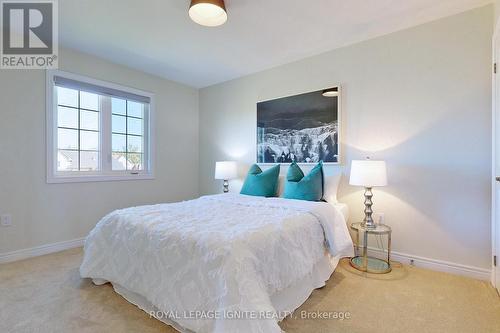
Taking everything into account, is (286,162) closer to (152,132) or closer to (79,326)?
(152,132)

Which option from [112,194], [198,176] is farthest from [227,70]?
[112,194]

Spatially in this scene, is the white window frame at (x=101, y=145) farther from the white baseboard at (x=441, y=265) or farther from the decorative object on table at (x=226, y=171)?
the white baseboard at (x=441, y=265)

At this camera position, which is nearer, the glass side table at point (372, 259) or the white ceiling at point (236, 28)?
the white ceiling at point (236, 28)

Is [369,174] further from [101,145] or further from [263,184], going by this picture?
[101,145]

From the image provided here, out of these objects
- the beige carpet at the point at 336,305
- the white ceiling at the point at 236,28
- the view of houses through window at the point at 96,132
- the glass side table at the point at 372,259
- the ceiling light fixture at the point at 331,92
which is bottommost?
the beige carpet at the point at 336,305

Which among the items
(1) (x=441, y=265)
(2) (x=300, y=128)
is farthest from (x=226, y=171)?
(1) (x=441, y=265)

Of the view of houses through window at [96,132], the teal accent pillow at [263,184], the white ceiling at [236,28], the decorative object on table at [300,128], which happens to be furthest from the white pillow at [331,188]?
the view of houses through window at [96,132]

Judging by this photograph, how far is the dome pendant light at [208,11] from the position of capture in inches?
74.5

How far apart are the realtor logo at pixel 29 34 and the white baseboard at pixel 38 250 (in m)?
1.94

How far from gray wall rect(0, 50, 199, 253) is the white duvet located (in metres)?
1.20

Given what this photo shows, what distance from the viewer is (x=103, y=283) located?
2.05 meters

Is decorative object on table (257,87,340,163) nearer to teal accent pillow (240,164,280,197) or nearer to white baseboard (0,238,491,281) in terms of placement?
teal accent pillow (240,164,280,197)

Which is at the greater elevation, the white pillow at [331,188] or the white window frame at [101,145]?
the white window frame at [101,145]

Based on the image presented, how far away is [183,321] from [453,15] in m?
3.31
